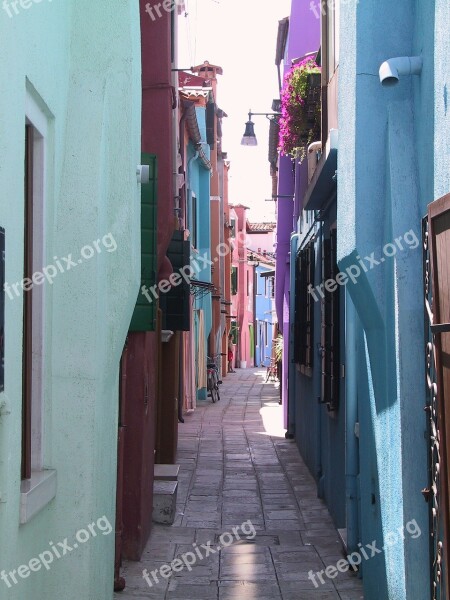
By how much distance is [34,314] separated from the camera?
494 centimetres

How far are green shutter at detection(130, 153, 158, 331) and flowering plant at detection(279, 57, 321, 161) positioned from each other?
3.05 m

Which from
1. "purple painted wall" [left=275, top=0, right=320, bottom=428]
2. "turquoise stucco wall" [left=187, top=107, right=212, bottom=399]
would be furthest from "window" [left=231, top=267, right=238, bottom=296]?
"purple painted wall" [left=275, top=0, right=320, bottom=428]

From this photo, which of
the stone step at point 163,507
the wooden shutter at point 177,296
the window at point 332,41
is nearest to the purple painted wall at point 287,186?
the wooden shutter at point 177,296

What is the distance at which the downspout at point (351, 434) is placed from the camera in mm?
7637

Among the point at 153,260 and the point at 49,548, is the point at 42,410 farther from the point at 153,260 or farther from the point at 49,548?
the point at 153,260

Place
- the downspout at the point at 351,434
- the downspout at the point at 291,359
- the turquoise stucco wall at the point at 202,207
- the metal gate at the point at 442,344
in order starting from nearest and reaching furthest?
the metal gate at the point at 442,344 < the downspout at the point at 351,434 < the downspout at the point at 291,359 < the turquoise stucco wall at the point at 202,207

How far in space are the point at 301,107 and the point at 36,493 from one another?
700 centimetres

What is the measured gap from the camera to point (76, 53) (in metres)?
5.52

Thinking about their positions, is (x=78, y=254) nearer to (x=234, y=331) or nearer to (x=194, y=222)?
(x=194, y=222)

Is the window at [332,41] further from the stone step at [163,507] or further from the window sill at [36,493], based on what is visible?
the window sill at [36,493]

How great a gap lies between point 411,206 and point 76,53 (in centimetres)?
221

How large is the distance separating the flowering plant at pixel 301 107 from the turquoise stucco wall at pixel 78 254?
4.60 meters

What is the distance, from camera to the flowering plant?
10305 mm

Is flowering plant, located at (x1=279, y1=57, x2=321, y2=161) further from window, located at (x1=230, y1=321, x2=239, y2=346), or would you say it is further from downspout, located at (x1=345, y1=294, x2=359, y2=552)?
window, located at (x1=230, y1=321, x2=239, y2=346)
